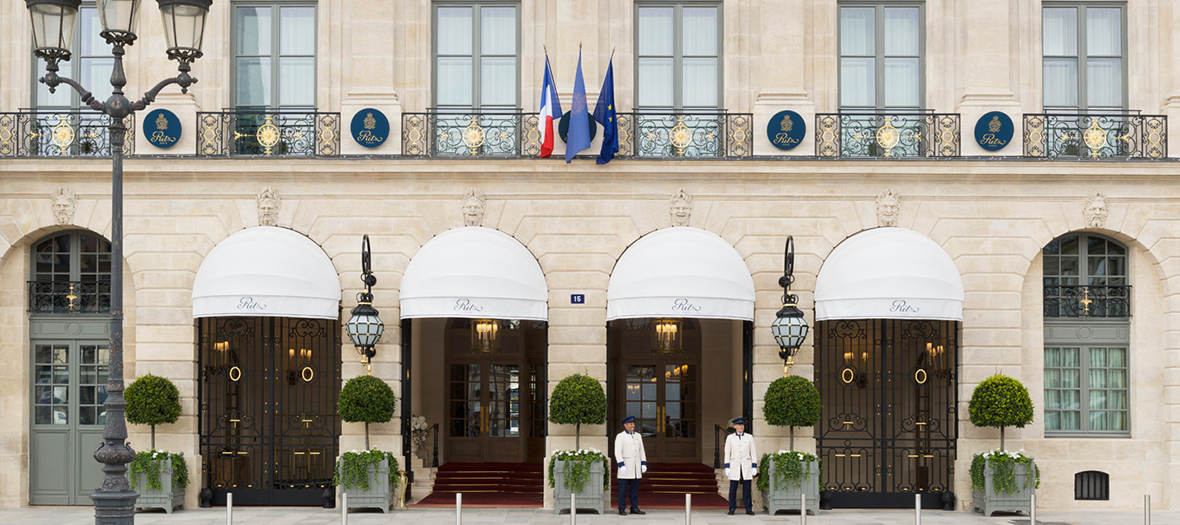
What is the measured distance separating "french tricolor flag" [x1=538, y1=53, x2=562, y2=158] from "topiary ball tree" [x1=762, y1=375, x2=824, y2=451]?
5738 mm

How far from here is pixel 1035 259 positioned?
20562 millimetres

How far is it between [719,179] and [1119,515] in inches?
358

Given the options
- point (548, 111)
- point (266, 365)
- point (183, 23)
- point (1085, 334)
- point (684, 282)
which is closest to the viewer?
point (183, 23)

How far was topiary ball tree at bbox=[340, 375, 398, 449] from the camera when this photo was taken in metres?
19.2

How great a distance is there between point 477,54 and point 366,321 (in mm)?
5468

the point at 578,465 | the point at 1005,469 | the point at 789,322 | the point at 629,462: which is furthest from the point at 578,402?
the point at 1005,469

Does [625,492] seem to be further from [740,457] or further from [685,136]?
[685,136]

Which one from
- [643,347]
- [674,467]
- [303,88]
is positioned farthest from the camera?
[643,347]

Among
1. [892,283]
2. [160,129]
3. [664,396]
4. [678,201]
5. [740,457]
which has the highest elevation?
[160,129]

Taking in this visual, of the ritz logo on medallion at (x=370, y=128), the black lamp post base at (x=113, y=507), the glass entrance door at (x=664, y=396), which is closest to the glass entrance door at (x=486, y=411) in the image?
the glass entrance door at (x=664, y=396)

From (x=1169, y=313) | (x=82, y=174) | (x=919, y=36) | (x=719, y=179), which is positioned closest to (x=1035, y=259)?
(x=1169, y=313)

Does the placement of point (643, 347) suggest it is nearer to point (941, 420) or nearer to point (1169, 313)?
point (941, 420)

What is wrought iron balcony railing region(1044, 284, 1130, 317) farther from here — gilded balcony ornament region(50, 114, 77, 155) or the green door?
gilded balcony ornament region(50, 114, 77, 155)

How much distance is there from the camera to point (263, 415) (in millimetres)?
20922
